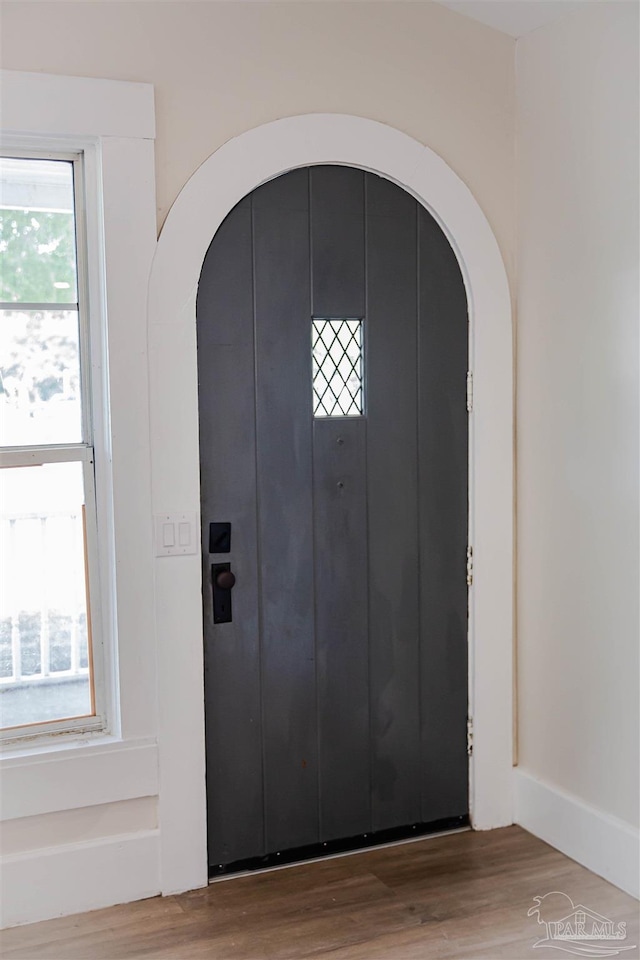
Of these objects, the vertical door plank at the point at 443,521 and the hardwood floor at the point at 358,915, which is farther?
the vertical door plank at the point at 443,521

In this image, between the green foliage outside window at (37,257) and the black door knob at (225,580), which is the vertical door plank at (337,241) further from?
the black door knob at (225,580)

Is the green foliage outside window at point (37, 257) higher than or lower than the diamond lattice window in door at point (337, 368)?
higher

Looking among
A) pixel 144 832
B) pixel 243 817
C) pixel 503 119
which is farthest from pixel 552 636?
pixel 503 119

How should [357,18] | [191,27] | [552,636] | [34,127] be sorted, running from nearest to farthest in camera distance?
[34,127] → [191,27] → [357,18] → [552,636]

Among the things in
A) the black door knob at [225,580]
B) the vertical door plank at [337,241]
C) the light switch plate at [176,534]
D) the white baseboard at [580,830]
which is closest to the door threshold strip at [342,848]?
the white baseboard at [580,830]

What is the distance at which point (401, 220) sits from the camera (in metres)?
2.90

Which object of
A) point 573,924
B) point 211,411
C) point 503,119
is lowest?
point 573,924

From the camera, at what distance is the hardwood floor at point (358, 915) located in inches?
94.8

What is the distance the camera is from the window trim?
2.58 metres

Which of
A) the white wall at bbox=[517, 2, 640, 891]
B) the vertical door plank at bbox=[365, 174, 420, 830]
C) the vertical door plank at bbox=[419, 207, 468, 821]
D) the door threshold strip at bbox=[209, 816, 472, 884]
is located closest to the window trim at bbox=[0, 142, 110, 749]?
the door threshold strip at bbox=[209, 816, 472, 884]

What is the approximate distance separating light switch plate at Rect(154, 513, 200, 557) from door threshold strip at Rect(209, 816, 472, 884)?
3.10ft

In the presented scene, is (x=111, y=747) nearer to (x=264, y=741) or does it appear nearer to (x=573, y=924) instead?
(x=264, y=741)

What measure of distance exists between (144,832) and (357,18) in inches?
95.2

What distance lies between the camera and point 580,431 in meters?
2.86
